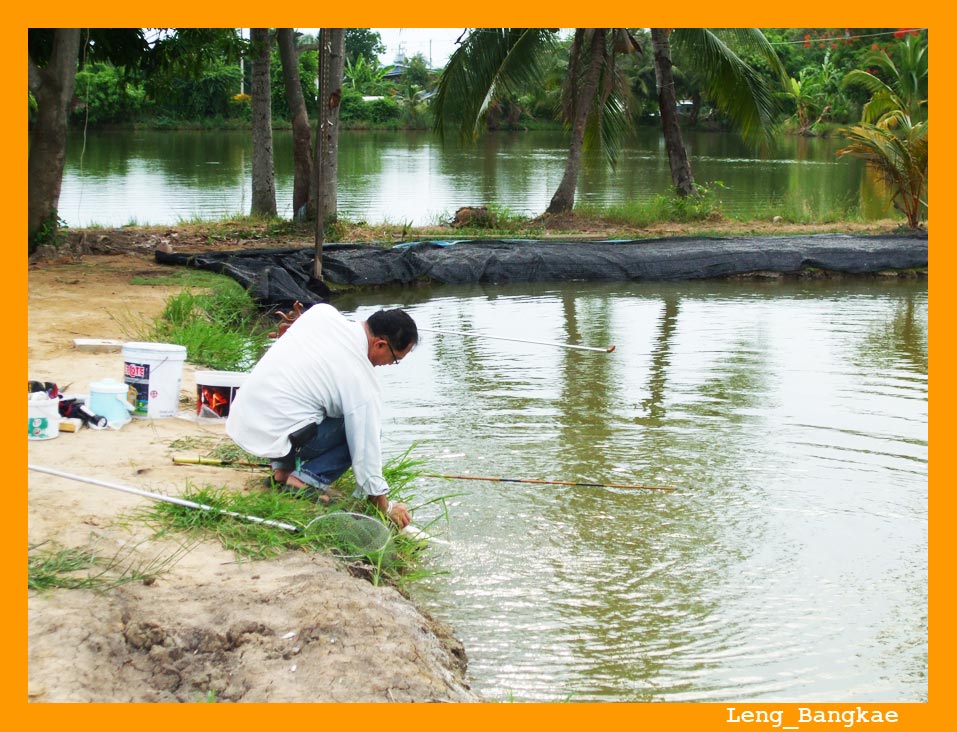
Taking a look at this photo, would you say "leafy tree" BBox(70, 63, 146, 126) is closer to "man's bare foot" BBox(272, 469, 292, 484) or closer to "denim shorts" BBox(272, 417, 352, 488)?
"man's bare foot" BBox(272, 469, 292, 484)

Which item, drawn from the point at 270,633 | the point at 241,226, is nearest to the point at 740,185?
the point at 241,226

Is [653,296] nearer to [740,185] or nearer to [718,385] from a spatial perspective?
[718,385]

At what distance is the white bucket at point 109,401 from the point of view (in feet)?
16.4

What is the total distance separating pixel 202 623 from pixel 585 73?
1256 cm

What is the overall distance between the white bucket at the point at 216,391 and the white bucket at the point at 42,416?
33.0 inches

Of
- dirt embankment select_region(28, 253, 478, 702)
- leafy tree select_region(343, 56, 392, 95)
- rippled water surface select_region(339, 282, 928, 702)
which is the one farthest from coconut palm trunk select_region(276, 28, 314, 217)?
leafy tree select_region(343, 56, 392, 95)

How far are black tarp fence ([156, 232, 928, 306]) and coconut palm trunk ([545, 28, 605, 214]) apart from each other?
2254mm

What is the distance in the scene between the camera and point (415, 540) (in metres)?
4.57

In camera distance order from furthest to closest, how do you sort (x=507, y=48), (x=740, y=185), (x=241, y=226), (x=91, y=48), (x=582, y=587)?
1. (x=740, y=185)
2. (x=507, y=48)
3. (x=241, y=226)
4. (x=91, y=48)
5. (x=582, y=587)

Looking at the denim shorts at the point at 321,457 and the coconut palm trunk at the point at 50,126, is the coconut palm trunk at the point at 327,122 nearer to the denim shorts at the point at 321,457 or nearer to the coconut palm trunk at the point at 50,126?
the coconut palm trunk at the point at 50,126

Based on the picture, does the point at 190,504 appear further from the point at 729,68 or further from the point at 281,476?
the point at 729,68

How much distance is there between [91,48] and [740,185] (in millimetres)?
14482

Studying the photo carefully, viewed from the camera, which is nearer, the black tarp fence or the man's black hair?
the man's black hair

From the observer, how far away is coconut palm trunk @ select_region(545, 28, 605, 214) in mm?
14219
